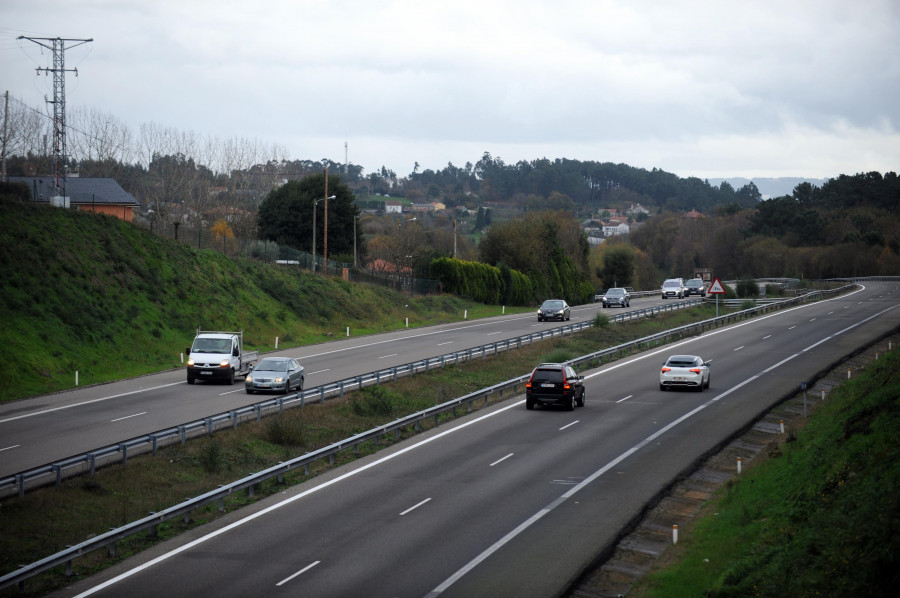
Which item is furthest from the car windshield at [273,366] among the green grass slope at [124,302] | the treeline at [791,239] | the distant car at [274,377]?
the treeline at [791,239]

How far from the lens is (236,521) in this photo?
18453 millimetres

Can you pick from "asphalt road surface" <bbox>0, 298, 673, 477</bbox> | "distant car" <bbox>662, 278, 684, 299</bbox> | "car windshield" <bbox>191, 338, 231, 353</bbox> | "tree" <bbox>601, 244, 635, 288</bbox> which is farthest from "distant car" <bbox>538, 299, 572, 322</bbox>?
"tree" <bbox>601, 244, 635, 288</bbox>

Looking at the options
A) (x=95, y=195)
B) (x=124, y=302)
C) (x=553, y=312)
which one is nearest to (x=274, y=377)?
(x=124, y=302)

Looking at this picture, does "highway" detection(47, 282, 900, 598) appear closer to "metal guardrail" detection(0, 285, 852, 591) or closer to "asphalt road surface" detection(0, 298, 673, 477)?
"metal guardrail" detection(0, 285, 852, 591)

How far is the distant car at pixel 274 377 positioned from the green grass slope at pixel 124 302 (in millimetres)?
8617

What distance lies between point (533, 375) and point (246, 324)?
26745 millimetres

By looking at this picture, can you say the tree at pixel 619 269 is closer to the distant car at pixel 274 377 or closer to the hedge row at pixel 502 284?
the hedge row at pixel 502 284

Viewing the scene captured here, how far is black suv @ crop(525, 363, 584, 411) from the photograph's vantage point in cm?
3180

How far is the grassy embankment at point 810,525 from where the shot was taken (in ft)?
40.1

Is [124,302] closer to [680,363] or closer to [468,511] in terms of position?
[680,363]

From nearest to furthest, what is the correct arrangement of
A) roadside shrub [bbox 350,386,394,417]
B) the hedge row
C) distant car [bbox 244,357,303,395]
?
roadside shrub [bbox 350,386,394,417], distant car [bbox 244,357,303,395], the hedge row

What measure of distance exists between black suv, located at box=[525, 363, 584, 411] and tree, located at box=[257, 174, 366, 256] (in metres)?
58.0

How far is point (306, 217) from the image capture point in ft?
290

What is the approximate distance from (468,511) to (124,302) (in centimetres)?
3440
